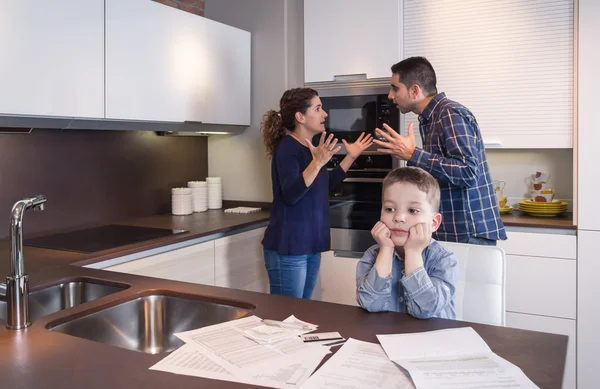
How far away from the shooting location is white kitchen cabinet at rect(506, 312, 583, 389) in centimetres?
271

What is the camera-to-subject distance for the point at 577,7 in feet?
8.94

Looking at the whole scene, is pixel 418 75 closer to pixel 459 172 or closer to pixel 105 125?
pixel 459 172

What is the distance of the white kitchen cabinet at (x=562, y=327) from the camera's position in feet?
8.89

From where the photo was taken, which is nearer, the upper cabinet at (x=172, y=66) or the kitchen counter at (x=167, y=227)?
the kitchen counter at (x=167, y=227)

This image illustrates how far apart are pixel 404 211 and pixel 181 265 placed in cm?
144

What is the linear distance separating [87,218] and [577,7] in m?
2.65

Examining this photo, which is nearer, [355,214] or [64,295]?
[64,295]

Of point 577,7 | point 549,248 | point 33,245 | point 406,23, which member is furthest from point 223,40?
point 549,248

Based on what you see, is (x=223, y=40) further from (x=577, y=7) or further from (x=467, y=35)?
(x=577, y=7)

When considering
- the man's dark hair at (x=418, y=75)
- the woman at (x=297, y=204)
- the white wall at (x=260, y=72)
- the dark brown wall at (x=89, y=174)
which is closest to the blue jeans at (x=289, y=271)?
the woman at (x=297, y=204)

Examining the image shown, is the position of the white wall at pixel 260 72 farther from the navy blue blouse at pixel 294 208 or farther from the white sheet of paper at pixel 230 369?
the white sheet of paper at pixel 230 369

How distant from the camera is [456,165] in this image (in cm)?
214

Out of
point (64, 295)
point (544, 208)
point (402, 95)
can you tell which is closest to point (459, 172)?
point (402, 95)

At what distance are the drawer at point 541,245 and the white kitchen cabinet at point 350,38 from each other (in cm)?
112
